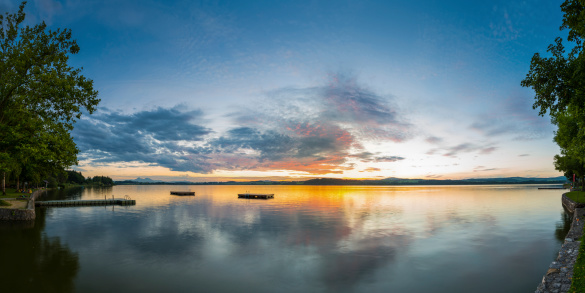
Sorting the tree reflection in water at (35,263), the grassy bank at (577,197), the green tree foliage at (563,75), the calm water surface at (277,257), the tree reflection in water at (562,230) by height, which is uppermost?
the green tree foliage at (563,75)

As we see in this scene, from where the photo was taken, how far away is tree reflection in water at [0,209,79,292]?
1697cm

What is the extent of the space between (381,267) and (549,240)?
2010 cm

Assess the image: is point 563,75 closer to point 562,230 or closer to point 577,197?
point 562,230

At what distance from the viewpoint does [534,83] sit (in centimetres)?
2292

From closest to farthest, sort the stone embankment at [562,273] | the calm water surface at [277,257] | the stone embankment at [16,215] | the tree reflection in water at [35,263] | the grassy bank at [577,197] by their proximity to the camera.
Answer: the stone embankment at [562,273] < the tree reflection in water at [35,263] < the calm water surface at [277,257] < the stone embankment at [16,215] < the grassy bank at [577,197]

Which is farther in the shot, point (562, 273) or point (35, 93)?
point (35, 93)

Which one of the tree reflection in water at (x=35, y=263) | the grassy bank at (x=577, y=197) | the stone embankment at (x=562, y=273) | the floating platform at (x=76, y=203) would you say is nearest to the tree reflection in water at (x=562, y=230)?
the grassy bank at (x=577, y=197)

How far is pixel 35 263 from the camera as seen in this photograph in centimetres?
2117

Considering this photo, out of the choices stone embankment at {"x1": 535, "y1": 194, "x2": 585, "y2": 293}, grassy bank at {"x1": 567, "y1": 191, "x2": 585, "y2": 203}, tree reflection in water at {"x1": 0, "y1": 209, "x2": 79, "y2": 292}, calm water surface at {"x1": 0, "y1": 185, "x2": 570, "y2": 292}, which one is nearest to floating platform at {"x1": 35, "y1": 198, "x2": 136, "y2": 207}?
calm water surface at {"x1": 0, "y1": 185, "x2": 570, "y2": 292}

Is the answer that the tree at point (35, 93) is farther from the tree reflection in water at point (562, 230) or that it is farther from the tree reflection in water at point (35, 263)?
the tree reflection in water at point (562, 230)

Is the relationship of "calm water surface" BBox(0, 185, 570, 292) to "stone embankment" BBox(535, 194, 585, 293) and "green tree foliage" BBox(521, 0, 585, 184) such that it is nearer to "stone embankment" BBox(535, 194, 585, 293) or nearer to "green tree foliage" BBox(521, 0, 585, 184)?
"stone embankment" BBox(535, 194, 585, 293)

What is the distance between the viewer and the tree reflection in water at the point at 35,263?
55.7ft

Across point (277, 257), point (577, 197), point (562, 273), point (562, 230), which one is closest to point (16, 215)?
point (277, 257)

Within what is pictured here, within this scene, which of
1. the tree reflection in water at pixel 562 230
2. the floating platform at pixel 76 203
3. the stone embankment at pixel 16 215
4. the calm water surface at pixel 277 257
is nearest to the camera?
the calm water surface at pixel 277 257
